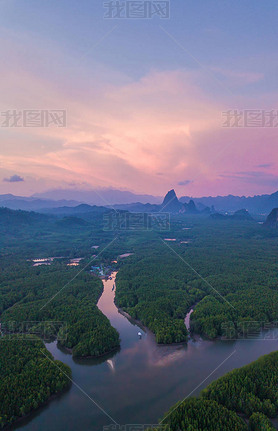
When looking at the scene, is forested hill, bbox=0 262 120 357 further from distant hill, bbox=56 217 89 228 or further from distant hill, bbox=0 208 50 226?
distant hill, bbox=56 217 89 228

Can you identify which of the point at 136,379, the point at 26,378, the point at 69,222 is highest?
the point at 69,222

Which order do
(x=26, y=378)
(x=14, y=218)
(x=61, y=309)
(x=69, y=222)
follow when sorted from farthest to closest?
(x=69, y=222)
(x=14, y=218)
(x=61, y=309)
(x=26, y=378)

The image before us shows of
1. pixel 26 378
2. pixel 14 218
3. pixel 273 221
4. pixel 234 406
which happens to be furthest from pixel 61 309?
pixel 273 221

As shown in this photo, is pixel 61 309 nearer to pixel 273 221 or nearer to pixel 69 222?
pixel 69 222

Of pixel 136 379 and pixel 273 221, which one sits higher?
pixel 273 221

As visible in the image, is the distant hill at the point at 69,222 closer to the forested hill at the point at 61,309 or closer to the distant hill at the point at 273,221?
the forested hill at the point at 61,309

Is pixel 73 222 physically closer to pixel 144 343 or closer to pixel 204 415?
pixel 144 343

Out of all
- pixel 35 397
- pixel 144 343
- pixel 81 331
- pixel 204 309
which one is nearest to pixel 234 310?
pixel 204 309

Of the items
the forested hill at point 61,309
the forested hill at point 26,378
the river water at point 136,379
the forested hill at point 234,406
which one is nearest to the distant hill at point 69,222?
the forested hill at point 61,309
